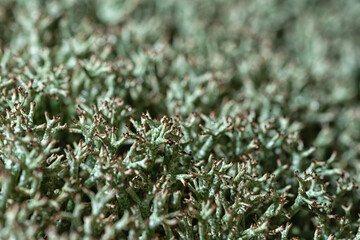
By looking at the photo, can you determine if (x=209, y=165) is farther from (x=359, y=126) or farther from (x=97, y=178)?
(x=359, y=126)

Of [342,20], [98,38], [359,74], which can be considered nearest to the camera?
[98,38]

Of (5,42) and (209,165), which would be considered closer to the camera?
(209,165)

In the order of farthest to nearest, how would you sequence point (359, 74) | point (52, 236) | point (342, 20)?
point (342, 20)
point (359, 74)
point (52, 236)

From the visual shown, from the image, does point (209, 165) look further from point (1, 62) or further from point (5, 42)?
point (5, 42)

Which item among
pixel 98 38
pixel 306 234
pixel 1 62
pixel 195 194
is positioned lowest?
pixel 306 234

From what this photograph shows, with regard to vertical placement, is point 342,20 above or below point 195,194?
above

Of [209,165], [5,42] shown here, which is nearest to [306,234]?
[209,165]

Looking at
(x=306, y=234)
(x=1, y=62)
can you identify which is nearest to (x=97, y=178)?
(x=1, y=62)
